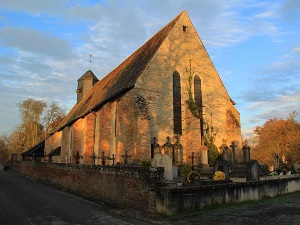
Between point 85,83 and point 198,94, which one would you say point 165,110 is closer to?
point 198,94

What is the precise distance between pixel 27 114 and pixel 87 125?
3286 cm

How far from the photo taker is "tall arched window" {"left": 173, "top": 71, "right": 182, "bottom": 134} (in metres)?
20.3

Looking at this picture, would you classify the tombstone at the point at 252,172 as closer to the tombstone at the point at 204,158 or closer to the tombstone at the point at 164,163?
the tombstone at the point at 164,163

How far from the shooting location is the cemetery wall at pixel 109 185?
8969 mm

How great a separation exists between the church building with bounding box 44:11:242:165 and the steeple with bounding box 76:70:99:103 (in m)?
16.1

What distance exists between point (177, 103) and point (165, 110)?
152 centimetres

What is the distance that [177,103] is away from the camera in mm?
20891

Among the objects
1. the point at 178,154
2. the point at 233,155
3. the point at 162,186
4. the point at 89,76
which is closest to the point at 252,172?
the point at 162,186

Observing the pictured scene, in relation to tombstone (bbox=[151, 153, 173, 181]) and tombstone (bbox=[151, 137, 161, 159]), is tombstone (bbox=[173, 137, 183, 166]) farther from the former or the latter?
tombstone (bbox=[151, 153, 173, 181])

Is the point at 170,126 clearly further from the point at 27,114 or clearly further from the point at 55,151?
the point at 27,114

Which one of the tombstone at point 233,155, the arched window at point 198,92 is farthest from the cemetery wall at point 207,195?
the arched window at point 198,92

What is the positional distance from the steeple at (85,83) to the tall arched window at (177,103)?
2129cm

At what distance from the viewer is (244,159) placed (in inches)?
826

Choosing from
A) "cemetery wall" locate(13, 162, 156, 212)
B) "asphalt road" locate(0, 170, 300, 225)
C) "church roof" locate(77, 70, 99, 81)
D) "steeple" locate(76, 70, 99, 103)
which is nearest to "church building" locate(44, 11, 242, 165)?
"cemetery wall" locate(13, 162, 156, 212)
